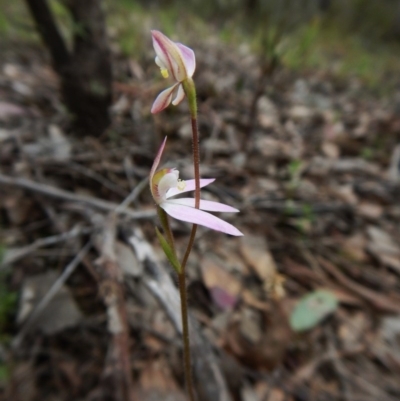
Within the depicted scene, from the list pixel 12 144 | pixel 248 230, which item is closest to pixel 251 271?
pixel 248 230

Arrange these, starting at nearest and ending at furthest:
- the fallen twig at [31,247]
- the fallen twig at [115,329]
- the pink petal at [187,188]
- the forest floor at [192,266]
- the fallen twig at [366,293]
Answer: the pink petal at [187,188], the fallen twig at [115,329], the forest floor at [192,266], the fallen twig at [31,247], the fallen twig at [366,293]

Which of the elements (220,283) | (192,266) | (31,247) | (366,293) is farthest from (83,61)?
(366,293)

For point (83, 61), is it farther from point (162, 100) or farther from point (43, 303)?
point (162, 100)

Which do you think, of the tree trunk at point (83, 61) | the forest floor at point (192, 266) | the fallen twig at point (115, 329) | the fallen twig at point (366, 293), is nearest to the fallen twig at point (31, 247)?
the forest floor at point (192, 266)

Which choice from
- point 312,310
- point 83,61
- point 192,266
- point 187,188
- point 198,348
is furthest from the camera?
point 83,61

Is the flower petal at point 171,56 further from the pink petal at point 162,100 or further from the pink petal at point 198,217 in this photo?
the pink petal at point 198,217

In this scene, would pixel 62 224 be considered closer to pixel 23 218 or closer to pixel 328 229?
pixel 23 218
